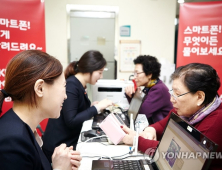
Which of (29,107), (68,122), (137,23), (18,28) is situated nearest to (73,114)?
(68,122)

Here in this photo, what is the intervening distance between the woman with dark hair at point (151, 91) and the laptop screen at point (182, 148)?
2.53 feet

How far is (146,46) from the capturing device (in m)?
3.24

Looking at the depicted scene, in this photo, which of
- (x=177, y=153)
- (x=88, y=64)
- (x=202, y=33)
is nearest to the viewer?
(x=177, y=153)

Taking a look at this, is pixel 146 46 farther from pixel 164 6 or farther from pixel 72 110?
pixel 72 110

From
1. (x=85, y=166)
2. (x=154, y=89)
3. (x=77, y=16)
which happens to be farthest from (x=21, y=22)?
(x=85, y=166)

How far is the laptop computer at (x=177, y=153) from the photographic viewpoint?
2.06 feet

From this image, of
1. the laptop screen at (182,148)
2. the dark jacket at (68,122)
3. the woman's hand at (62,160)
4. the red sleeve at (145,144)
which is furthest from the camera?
the dark jacket at (68,122)

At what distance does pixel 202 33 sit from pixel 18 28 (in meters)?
2.44

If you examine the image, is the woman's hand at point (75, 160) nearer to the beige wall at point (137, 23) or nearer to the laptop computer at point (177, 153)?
the laptop computer at point (177, 153)

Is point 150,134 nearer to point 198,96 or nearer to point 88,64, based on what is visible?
point 198,96

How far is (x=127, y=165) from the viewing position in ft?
3.34

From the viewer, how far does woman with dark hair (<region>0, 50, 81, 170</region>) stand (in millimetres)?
Answer: 699

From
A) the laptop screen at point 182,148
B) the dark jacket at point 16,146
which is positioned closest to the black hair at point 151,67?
the laptop screen at point 182,148

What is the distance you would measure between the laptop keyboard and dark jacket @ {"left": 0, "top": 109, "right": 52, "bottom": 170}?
0.40 metres
